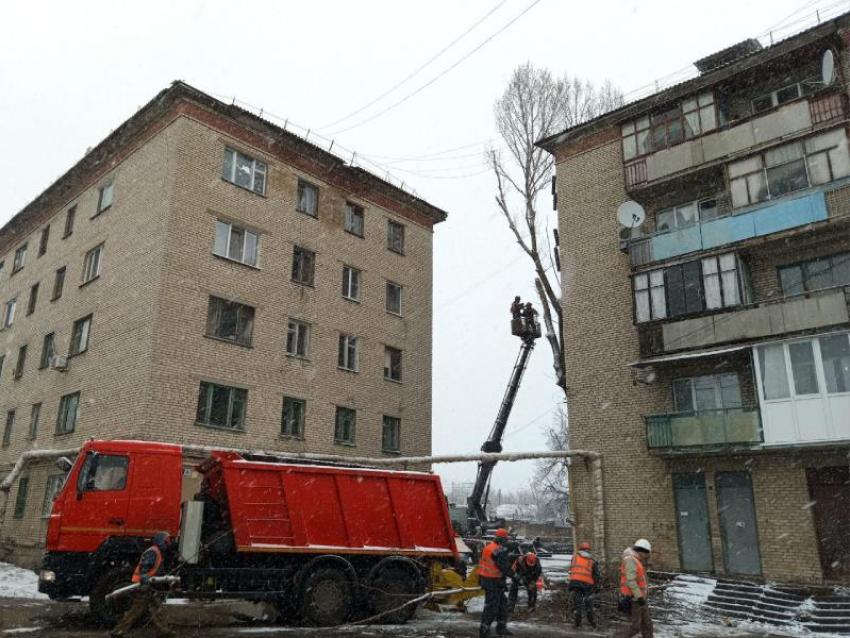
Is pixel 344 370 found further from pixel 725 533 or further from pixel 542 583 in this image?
pixel 725 533

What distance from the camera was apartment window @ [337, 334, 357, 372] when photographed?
23.8 metres

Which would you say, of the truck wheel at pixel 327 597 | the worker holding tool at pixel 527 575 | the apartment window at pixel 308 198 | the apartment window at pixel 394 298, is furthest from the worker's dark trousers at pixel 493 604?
the apartment window at pixel 394 298

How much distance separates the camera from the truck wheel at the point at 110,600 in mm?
10375

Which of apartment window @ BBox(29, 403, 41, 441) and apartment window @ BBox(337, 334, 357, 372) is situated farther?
apartment window @ BBox(337, 334, 357, 372)

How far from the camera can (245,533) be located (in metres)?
10.9

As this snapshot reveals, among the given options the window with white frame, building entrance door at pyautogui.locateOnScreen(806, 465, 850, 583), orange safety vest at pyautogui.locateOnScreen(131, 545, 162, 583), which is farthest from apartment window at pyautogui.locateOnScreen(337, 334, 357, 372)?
building entrance door at pyautogui.locateOnScreen(806, 465, 850, 583)

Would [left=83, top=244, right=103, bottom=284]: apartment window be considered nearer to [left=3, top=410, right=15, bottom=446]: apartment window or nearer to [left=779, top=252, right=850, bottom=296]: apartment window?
[left=3, top=410, right=15, bottom=446]: apartment window

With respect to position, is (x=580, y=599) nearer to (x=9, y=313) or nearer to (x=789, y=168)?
(x=789, y=168)

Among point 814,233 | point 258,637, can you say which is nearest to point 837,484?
point 814,233

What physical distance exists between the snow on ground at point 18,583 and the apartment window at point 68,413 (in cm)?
422

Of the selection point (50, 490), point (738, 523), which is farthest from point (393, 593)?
point (50, 490)

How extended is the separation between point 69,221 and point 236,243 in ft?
28.4

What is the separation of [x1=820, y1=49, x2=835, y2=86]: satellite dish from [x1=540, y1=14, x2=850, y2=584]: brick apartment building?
243 millimetres

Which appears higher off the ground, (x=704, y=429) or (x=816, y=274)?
(x=816, y=274)
